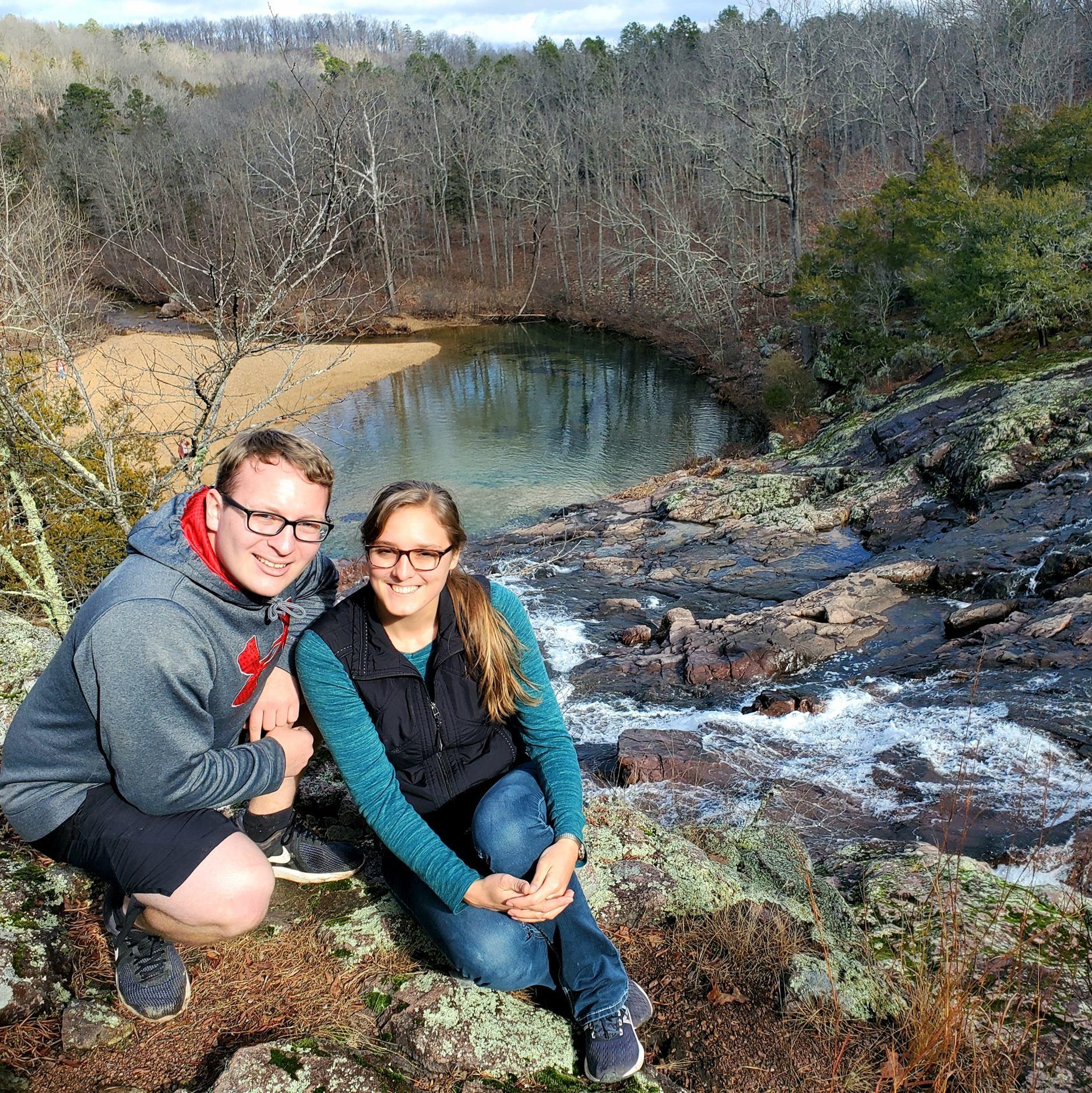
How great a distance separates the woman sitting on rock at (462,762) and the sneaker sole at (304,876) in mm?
325

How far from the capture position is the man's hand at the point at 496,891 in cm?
231

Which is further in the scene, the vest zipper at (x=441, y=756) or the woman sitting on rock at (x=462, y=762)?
the vest zipper at (x=441, y=756)

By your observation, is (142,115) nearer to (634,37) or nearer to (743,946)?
(634,37)

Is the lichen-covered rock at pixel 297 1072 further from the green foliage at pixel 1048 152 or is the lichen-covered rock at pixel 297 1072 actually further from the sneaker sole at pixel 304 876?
the green foliage at pixel 1048 152

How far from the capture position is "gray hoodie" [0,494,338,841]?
85.7 inches

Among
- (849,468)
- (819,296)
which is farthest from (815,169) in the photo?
(849,468)

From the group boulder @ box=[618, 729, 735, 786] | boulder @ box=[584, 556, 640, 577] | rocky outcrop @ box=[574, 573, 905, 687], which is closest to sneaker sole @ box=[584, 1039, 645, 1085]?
boulder @ box=[618, 729, 735, 786]

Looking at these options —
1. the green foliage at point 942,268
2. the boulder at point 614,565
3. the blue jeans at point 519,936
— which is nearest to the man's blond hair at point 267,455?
the blue jeans at point 519,936

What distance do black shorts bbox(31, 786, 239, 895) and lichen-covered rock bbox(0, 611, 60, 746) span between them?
1.50 m

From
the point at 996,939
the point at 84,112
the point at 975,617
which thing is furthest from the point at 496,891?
the point at 84,112

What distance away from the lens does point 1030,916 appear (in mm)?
3041

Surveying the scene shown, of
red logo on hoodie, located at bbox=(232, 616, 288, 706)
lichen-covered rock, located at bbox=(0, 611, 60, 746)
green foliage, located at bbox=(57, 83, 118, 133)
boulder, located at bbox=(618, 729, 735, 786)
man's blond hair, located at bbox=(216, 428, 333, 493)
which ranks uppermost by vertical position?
green foliage, located at bbox=(57, 83, 118, 133)

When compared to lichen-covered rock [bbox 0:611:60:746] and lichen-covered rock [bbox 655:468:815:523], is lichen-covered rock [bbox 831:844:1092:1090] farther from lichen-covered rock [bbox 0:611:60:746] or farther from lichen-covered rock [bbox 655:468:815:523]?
lichen-covered rock [bbox 655:468:815:523]

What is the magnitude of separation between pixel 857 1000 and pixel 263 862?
177cm
